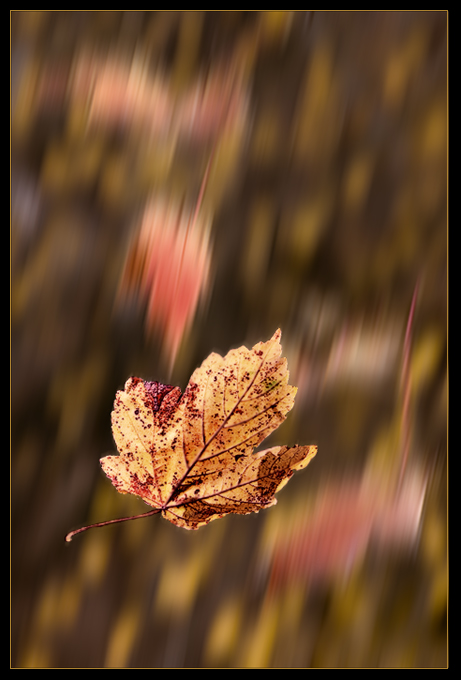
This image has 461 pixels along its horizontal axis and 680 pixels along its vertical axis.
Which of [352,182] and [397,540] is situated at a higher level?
[352,182]

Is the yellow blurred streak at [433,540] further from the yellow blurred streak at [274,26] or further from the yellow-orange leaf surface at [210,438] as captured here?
the yellow blurred streak at [274,26]

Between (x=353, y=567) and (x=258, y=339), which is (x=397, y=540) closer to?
(x=353, y=567)

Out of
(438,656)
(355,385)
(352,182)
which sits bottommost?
(438,656)

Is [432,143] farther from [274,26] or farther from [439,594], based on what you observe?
[439,594]

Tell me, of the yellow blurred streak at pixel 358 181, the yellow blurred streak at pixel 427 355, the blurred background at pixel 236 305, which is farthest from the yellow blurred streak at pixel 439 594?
the yellow blurred streak at pixel 358 181

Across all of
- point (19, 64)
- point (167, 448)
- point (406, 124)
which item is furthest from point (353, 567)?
point (19, 64)
